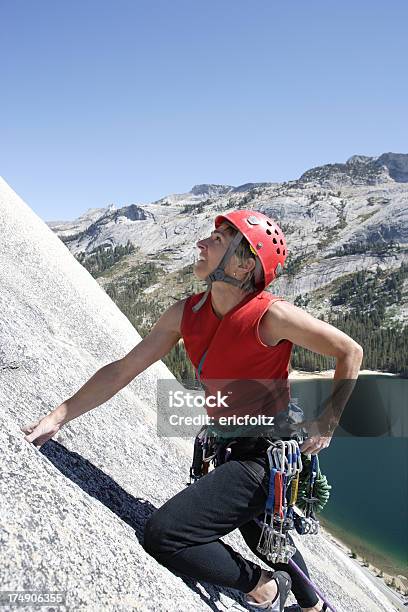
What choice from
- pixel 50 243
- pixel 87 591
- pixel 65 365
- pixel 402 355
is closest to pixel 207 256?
pixel 87 591

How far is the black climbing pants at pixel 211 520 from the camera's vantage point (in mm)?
4051

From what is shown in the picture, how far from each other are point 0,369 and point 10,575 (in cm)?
380

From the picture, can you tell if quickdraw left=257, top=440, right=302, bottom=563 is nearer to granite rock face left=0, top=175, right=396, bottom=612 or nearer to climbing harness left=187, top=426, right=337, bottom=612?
climbing harness left=187, top=426, right=337, bottom=612

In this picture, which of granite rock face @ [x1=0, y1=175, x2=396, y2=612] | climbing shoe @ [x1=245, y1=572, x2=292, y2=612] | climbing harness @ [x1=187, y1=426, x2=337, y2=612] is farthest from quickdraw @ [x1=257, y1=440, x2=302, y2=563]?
granite rock face @ [x1=0, y1=175, x2=396, y2=612]

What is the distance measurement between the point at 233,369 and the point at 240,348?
237 millimetres

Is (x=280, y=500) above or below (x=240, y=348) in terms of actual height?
below

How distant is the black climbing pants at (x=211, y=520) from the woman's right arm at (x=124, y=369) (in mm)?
1273

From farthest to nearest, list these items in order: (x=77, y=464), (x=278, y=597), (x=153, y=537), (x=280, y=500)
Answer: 1. (x=77, y=464)
2. (x=278, y=597)
3. (x=280, y=500)
4. (x=153, y=537)

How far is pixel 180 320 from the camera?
491 centimetres

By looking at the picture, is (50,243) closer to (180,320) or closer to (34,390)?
(34,390)

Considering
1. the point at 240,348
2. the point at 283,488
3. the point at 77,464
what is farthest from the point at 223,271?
the point at 77,464

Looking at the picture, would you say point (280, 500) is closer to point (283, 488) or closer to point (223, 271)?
point (283, 488)

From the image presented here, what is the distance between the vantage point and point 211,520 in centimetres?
409

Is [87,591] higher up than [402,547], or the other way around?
[87,591]
